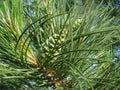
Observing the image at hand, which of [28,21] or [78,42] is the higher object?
[28,21]

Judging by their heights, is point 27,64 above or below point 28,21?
below

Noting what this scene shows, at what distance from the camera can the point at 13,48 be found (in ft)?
2.60

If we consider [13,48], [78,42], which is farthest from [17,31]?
[78,42]

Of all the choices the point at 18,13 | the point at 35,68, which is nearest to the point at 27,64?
the point at 35,68

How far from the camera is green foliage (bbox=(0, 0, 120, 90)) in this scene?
78 centimetres

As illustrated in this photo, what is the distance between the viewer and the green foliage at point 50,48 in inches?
30.9

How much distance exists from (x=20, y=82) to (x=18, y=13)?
0.70ft

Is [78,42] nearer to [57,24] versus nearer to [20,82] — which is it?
[57,24]

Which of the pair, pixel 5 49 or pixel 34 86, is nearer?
pixel 5 49

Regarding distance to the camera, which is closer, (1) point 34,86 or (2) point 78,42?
(2) point 78,42

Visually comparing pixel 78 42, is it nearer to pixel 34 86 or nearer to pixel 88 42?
pixel 88 42

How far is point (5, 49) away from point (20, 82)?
138 millimetres

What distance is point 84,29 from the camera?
82 cm

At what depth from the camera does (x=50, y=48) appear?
0.81 metres
